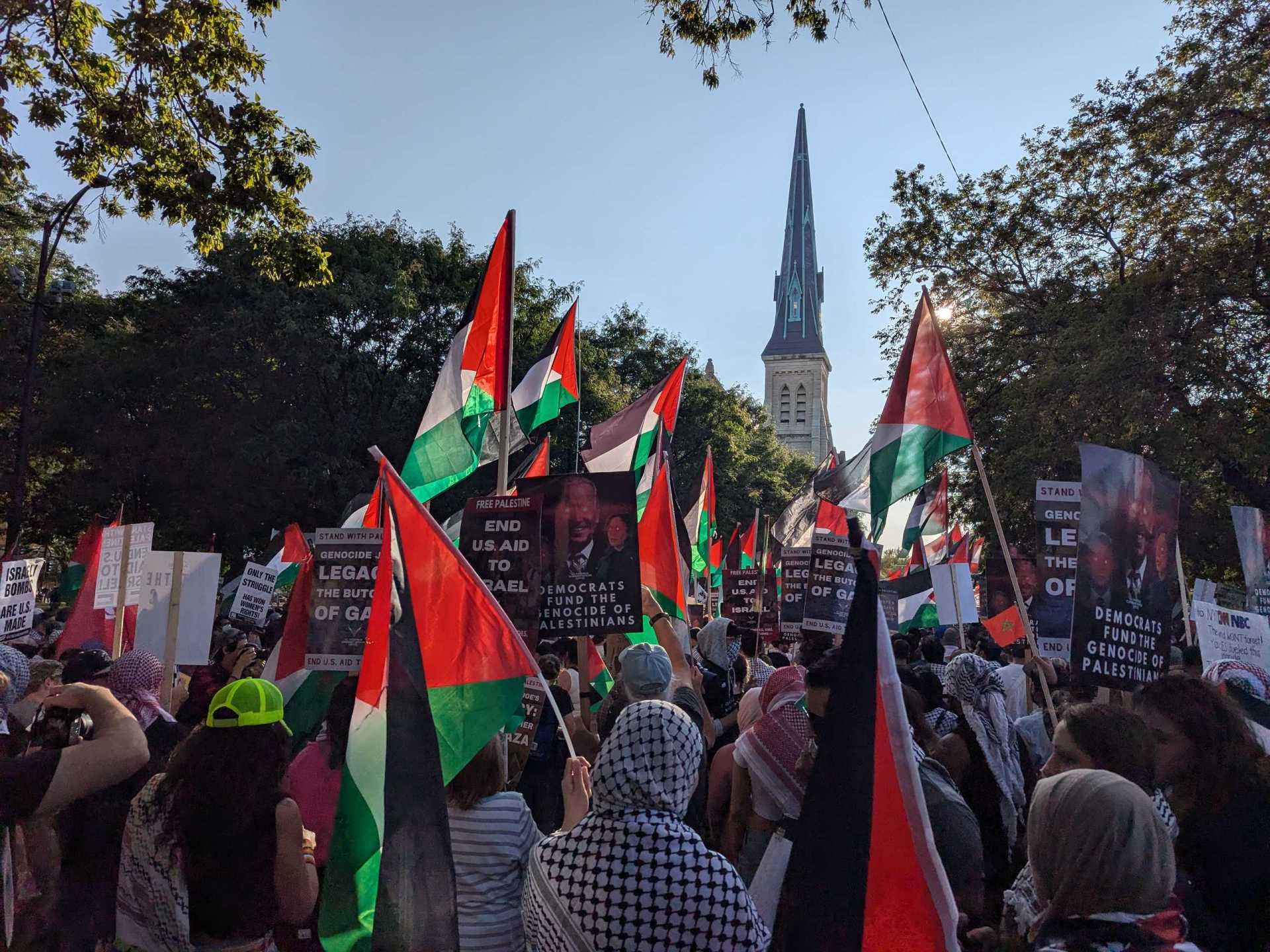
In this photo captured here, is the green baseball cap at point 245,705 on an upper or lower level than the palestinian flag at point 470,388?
lower

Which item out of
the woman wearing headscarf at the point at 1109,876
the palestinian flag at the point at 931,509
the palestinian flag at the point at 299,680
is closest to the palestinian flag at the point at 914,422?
the palestinian flag at the point at 299,680

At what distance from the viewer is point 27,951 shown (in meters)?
3.71

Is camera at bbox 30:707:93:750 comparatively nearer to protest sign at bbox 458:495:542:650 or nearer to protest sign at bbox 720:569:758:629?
protest sign at bbox 458:495:542:650

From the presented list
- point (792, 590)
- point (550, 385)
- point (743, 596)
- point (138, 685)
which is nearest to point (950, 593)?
point (792, 590)

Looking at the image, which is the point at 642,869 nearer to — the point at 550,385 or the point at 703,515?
the point at 550,385

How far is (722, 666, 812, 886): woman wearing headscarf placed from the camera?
14.3ft

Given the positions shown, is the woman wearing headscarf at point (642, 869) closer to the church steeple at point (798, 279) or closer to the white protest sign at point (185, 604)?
the white protest sign at point (185, 604)

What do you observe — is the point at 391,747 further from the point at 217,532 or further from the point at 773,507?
the point at 773,507

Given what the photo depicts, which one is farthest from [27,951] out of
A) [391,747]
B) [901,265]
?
[901,265]

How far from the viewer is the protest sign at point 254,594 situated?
10.1 meters

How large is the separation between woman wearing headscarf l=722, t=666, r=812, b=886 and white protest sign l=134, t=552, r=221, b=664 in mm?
4870

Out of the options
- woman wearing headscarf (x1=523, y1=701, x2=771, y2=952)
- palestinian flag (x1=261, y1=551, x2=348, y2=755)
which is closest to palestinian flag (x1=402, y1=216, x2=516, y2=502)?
palestinian flag (x1=261, y1=551, x2=348, y2=755)

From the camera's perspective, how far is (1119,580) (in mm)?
5430

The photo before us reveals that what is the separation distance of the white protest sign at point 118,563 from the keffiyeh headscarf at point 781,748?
5.29 meters
